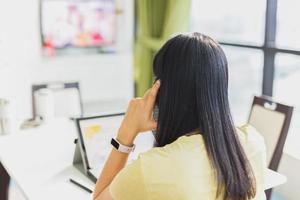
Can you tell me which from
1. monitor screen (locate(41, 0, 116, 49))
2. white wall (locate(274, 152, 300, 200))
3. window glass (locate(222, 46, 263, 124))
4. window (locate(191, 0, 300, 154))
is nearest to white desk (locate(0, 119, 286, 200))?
white wall (locate(274, 152, 300, 200))

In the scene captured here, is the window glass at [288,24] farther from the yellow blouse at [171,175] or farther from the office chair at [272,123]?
the yellow blouse at [171,175]

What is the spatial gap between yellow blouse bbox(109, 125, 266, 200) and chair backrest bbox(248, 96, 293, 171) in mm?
807

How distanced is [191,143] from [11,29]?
309 centimetres

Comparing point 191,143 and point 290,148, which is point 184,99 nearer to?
point 191,143

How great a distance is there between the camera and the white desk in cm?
148

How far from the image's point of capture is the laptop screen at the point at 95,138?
64.4 inches

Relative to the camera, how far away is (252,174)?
109 centimetres

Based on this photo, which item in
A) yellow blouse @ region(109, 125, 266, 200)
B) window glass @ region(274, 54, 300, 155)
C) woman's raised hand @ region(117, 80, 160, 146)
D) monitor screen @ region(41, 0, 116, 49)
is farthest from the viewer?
monitor screen @ region(41, 0, 116, 49)

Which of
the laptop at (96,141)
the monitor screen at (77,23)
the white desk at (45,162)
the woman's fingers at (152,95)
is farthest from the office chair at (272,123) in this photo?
the monitor screen at (77,23)

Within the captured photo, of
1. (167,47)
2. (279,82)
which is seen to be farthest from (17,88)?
(167,47)

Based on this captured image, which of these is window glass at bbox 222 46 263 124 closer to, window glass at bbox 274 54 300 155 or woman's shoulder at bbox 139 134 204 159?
window glass at bbox 274 54 300 155

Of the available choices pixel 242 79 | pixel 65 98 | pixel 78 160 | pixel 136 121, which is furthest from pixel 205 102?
pixel 242 79

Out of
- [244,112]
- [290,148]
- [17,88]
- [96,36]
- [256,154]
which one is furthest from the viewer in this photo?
[96,36]

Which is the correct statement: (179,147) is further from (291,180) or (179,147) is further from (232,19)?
(232,19)
